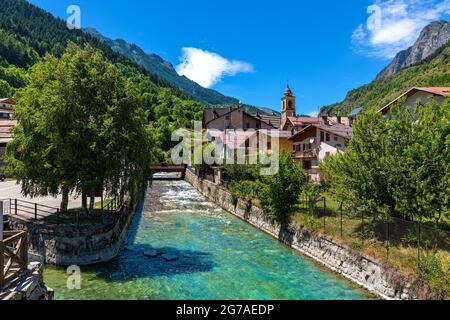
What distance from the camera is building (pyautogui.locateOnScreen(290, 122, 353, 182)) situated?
4284 centimetres

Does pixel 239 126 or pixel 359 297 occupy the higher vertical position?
pixel 239 126

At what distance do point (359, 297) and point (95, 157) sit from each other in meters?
14.8

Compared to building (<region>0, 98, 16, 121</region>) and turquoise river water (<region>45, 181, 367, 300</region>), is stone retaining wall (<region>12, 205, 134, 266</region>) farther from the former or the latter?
building (<region>0, 98, 16, 121</region>)

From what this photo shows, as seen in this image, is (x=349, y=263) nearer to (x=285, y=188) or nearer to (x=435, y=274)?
(x=435, y=274)

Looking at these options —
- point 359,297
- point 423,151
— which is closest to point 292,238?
point 359,297

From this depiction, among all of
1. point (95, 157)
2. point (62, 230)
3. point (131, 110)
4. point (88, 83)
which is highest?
point (88, 83)

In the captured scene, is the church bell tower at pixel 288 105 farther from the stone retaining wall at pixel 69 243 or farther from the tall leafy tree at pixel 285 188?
the stone retaining wall at pixel 69 243

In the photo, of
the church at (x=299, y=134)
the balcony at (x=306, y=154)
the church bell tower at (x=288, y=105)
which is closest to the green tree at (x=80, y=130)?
the church at (x=299, y=134)

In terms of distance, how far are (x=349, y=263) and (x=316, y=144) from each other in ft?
99.8

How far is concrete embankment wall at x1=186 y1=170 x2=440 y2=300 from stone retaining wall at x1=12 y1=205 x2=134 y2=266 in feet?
39.1
